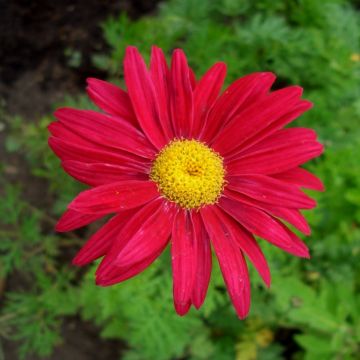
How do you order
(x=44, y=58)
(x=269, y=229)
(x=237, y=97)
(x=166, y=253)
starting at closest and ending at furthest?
1. (x=269, y=229)
2. (x=237, y=97)
3. (x=166, y=253)
4. (x=44, y=58)

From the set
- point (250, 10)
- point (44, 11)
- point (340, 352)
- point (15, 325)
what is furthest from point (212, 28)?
point (15, 325)

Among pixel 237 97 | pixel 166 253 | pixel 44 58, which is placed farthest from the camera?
pixel 44 58

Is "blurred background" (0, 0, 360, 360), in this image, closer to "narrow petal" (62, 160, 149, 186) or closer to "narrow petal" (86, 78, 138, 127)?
"narrow petal" (62, 160, 149, 186)

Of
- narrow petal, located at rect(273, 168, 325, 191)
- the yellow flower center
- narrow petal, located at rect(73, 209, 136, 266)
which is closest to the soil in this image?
the yellow flower center

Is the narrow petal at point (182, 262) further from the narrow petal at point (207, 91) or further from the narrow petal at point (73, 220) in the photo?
the narrow petal at point (207, 91)

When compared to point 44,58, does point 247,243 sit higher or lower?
lower

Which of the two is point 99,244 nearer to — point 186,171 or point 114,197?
point 114,197

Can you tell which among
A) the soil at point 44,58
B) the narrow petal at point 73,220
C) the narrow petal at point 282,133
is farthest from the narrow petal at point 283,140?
the soil at point 44,58

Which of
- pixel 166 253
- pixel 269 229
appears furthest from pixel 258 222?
pixel 166 253
